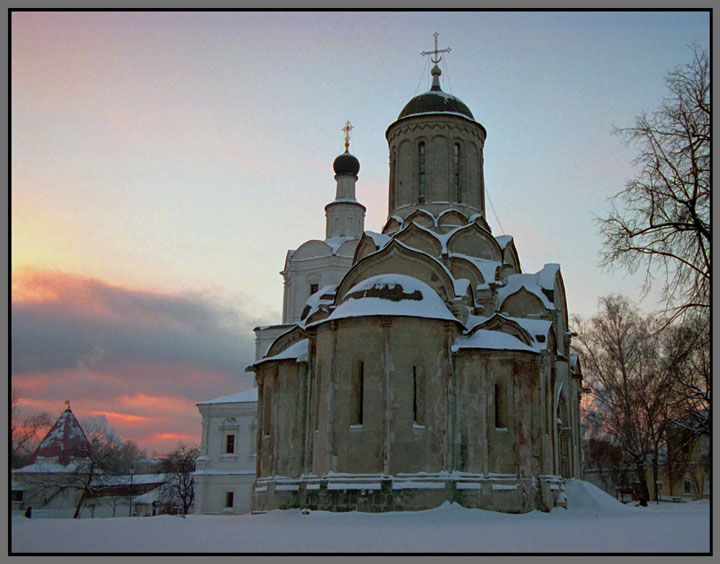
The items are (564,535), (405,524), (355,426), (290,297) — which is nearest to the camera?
(564,535)

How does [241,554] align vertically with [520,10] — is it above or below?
below

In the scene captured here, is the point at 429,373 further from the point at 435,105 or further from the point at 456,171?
the point at 435,105

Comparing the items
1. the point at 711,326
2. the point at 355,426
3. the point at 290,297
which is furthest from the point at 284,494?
the point at 290,297

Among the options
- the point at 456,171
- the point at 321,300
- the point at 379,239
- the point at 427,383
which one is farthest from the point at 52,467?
the point at 456,171

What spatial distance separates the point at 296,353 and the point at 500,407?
5.96 metres

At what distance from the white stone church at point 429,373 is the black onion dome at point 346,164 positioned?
1256 centimetres

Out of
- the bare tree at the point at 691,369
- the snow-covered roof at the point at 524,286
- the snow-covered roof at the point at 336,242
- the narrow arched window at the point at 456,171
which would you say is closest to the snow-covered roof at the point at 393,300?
the snow-covered roof at the point at 524,286

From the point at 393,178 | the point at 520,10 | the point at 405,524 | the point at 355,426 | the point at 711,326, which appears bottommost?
the point at 405,524

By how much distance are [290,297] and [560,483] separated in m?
18.5

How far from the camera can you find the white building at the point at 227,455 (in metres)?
32.2

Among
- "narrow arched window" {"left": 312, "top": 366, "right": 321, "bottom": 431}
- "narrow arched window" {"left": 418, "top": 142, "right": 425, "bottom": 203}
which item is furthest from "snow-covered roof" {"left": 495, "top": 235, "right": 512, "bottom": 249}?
"narrow arched window" {"left": 312, "top": 366, "right": 321, "bottom": 431}

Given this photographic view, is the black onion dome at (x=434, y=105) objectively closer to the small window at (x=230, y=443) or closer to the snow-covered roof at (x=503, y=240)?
the snow-covered roof at (x=503, y=240)

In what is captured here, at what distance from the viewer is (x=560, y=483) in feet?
61.8

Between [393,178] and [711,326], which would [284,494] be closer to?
[393,178]
